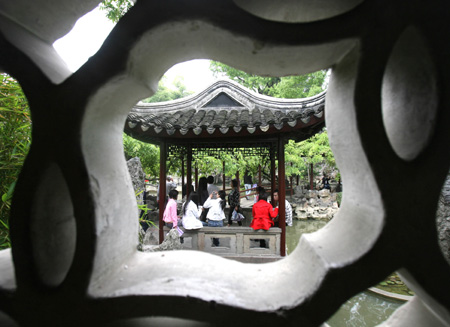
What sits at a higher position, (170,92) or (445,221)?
(170,92)

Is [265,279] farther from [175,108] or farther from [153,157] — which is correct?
[153,157]

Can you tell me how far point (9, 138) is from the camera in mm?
1645

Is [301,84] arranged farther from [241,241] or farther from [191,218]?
[191,218]

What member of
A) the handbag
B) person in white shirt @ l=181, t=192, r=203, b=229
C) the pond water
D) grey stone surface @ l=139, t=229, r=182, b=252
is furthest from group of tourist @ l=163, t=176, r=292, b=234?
the pond water

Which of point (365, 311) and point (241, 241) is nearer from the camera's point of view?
point (365, 311)

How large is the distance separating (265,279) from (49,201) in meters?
0.75

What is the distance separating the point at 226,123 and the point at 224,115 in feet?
2.90

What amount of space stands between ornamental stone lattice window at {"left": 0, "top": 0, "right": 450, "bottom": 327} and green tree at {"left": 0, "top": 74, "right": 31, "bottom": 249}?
45.0 inches

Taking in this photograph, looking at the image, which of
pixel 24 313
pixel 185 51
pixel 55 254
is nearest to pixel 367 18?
pixel 185 51

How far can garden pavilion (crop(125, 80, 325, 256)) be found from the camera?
12.6 feet

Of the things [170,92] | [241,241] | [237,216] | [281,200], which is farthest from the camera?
[170,92]

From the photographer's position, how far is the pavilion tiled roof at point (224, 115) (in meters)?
3.76

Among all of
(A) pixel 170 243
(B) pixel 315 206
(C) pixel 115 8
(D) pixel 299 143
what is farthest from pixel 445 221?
(B) pixel 315 206

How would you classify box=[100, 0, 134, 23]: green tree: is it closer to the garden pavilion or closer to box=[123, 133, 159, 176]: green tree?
the garden pavilion
